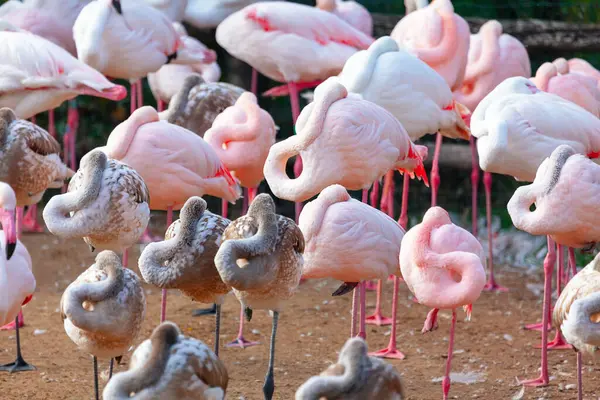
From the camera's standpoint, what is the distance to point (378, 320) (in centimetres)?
574

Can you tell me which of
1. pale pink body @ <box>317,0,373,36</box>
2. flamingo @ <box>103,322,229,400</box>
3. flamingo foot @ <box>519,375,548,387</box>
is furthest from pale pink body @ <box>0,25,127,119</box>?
flamingo @ <box>103,322,229,400</box>

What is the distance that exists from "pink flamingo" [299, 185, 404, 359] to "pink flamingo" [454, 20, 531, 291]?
2.12m

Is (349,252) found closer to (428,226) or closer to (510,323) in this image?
(428,226)

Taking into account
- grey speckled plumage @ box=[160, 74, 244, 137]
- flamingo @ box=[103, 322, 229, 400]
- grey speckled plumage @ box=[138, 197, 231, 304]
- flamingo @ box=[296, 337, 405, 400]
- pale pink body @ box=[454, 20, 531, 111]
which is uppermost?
flamingo @ box=[296, 337, 405, 400]

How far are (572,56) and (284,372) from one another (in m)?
4.25

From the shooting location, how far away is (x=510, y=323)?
5.77 meters

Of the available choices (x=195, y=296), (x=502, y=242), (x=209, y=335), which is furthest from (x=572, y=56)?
(x=195, y=296)

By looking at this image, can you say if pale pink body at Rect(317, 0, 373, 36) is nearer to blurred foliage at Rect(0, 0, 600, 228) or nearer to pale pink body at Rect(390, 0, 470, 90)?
blurred foliage at Rect(0, 0, 600, 228)

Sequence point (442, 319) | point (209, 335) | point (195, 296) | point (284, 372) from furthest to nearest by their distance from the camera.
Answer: point (442, 319) → point (209, 335) → point (284, 372) → point (195, 296)

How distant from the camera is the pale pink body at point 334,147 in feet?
16.2

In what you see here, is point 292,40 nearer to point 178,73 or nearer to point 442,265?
point 178,73

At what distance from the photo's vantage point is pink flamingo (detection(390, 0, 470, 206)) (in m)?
6.48

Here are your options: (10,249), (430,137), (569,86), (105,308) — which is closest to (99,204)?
(10,249)

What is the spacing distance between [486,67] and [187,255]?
3.19 meters
